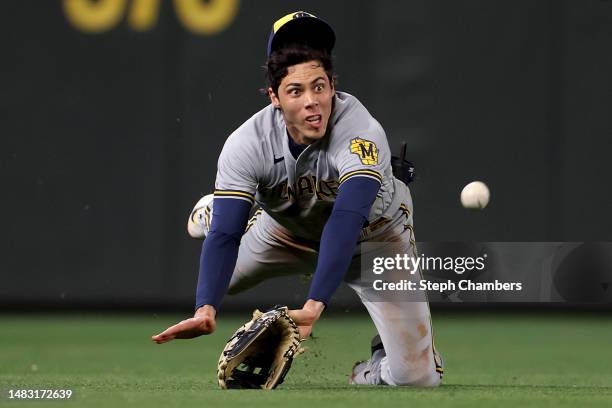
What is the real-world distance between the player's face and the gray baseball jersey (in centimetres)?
12

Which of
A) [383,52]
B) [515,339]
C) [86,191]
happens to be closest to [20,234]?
[86,191]

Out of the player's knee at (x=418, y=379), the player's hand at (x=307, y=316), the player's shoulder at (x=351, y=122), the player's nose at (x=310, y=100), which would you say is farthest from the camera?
the player's knee at (x=418, y=379)

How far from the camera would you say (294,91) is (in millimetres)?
4691

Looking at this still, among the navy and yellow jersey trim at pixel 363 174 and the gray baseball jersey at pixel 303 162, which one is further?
the gray baseball jersey at pixel 303 162

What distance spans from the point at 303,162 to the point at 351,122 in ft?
0.76

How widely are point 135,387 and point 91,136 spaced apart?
4.54 metres

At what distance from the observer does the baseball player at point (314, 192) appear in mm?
4430

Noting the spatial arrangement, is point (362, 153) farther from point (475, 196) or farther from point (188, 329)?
point (475, 196)

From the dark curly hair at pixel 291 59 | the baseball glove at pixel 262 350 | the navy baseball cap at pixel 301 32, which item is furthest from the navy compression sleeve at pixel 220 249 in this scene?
the navy baseball cap at pixel 301 32

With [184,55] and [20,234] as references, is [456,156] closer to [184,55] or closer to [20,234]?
[184,55]

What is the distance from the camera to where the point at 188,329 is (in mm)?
4180

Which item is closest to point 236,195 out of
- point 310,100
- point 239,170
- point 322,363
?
point 239,170

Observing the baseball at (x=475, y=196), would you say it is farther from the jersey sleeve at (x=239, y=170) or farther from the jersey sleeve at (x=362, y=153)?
the jersey sleeve at (x=239, y=170)

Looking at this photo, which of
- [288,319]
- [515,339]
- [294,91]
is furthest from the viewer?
[515,339]
